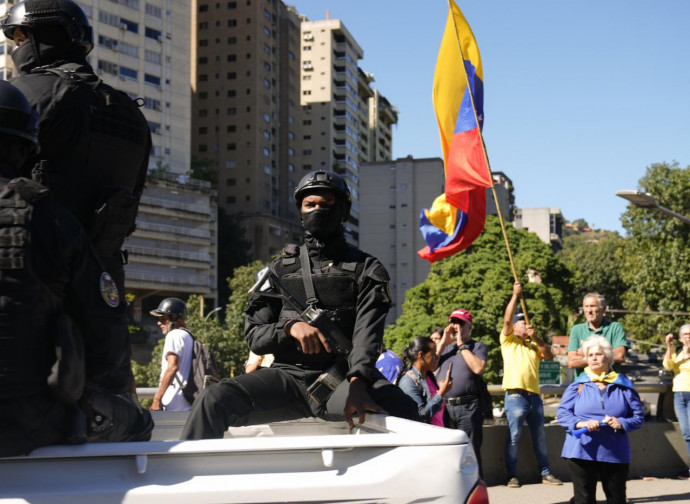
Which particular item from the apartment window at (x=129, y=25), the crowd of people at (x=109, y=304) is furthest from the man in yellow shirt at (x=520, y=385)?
the apartment window at (x=129, y=25)

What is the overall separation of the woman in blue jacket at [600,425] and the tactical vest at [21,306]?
5.42 m

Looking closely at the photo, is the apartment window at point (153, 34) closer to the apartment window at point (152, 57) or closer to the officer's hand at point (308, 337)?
the apartment window at point (152, 57)

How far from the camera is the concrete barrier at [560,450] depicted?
10.8m

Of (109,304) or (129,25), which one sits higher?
(129,25)

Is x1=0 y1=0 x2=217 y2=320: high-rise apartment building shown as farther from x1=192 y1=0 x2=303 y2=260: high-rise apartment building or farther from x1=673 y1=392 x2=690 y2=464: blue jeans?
x1=673 y1=392 x2=690 y2=464: blue jeans

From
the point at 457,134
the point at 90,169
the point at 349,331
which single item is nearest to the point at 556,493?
the point at 457,134

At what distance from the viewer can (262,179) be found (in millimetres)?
108625

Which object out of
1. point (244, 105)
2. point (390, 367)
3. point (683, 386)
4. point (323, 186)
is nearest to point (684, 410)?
point (683, 386)

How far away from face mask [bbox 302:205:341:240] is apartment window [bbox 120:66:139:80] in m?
80.4

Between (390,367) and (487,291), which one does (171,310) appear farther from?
(487,291)

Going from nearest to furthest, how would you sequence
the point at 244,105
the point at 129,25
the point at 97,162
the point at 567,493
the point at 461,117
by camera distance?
the point at 97,162, the point at 567,493, the point at 461,117, the point at 129,25, the point at 244,105

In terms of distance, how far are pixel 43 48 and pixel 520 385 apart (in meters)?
7.03

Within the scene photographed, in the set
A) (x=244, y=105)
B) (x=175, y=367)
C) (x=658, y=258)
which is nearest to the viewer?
(x=175, y=367)

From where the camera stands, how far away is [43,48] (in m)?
4.57
